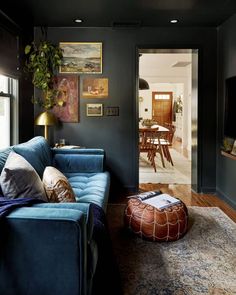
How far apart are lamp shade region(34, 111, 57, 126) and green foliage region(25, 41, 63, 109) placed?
0.21m

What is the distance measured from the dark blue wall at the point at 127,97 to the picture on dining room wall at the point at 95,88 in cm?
8

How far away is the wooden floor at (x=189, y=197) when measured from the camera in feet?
13.2

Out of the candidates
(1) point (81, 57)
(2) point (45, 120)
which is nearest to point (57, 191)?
(2) point (45, 120)

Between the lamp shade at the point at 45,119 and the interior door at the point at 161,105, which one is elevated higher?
the interior door at the point at 161,105

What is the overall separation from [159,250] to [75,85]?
2878 mm

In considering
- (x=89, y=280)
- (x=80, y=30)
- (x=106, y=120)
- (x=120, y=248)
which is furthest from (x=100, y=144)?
(x=89, y=280)

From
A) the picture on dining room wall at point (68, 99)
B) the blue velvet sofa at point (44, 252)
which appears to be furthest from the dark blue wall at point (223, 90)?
the blue velvet sofa at point (44, 252)

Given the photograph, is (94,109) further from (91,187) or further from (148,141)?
(148,141)

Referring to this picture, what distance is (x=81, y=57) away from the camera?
4625 millimetres

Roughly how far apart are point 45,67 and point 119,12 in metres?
1.28

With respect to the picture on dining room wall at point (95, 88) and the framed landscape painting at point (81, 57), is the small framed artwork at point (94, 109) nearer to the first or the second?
the picture on dining room wall at point (95, 88)

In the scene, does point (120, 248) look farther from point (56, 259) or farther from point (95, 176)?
point (56, 259)

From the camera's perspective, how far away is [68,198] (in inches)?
84.4

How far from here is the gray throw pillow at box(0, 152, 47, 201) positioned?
1.86 meters
